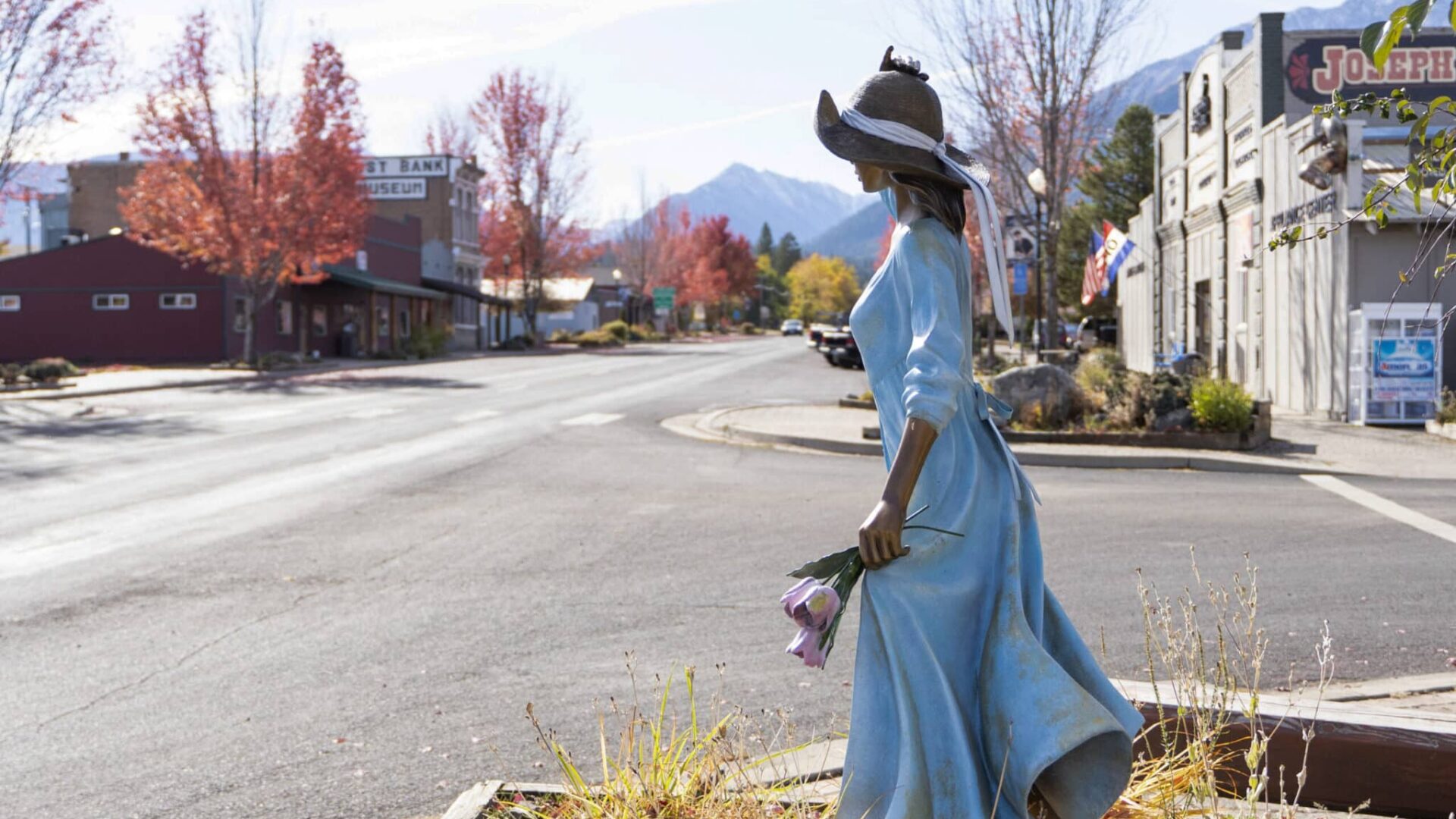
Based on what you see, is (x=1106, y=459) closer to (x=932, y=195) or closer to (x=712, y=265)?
(x=932, y=195)

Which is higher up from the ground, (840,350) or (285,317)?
(285,317)

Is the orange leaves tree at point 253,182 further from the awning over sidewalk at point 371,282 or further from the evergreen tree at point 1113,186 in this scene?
the evergreen tree at point 1113,186

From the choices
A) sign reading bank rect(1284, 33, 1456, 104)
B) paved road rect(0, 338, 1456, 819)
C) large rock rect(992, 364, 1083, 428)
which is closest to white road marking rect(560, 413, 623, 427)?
paved road rect(0, 338, 1456, 819)

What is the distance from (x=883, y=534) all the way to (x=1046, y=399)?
13929mm

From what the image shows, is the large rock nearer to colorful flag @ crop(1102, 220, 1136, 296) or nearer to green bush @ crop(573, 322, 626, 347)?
colorful flag @ crop(1102, 220, 1136, 296)

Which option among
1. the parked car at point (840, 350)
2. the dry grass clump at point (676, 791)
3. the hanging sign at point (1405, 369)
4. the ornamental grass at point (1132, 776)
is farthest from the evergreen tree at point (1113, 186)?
the dry grass clump at point (676, 791)

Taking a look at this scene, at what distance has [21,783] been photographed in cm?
435

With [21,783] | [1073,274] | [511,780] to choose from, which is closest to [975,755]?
[511,780]

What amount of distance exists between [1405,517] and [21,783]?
9374mm

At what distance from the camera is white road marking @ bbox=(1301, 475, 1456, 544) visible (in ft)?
30.4

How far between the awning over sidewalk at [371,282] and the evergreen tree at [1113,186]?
2864cm

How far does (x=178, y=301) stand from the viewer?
134 feet

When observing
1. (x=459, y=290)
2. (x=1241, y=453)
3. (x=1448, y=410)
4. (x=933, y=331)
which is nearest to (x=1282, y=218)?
(x=1448, y=410)

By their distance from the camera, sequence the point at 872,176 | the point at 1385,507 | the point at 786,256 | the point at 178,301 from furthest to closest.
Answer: the point at 786,256 < the point at 178,301 < the point at 1385,507 < the point at 872,176
